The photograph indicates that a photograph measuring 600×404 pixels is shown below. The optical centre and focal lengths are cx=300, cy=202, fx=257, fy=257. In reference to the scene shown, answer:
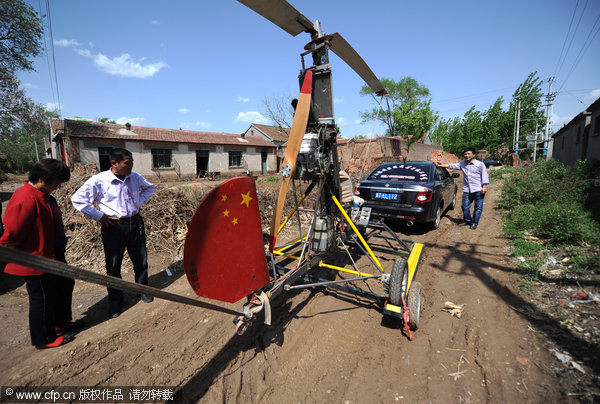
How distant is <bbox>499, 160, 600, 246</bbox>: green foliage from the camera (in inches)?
189

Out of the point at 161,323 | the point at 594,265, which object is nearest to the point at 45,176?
the point at 161,323

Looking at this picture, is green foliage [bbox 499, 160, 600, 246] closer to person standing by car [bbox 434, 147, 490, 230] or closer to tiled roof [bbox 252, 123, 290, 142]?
person standing by car [bbox 434, 147, 490, 230]

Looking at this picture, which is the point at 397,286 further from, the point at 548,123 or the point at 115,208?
the point at 548,123

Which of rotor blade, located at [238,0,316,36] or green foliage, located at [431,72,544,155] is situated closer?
rotor blade, located at [238,0,316,36]

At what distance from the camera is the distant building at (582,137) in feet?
44.8

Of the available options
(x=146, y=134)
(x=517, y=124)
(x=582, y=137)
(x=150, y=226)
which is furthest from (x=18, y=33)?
(x=517, y=124)

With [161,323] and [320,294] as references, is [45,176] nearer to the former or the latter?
[161,323]

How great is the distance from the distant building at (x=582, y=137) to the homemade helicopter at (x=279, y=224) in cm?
1725

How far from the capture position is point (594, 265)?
3.87 metres

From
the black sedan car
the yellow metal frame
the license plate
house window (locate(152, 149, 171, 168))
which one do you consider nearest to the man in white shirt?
the yellow metal frame

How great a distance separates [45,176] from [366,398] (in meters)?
3.68

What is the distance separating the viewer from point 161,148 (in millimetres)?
19672

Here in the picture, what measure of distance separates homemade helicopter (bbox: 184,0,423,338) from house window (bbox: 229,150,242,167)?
21.2m

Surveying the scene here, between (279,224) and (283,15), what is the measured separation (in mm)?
2214
